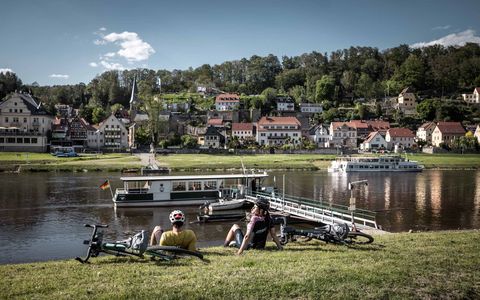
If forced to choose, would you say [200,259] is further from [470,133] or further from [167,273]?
[470,133]

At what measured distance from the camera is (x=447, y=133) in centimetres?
13175

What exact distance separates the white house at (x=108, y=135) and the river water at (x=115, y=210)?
54445mm

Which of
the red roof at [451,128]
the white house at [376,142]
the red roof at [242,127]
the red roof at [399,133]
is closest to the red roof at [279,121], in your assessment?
the red roof at [242,127]

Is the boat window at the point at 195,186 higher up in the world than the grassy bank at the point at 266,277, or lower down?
lower down

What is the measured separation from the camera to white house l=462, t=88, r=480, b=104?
17636cm

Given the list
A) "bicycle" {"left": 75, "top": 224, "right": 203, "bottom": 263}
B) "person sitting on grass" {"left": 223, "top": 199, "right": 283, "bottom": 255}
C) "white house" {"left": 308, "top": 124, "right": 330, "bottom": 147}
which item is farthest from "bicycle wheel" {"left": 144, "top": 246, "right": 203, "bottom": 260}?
"white house" {"left": 308, "top": 124, "right": 330, "bottom": 147}

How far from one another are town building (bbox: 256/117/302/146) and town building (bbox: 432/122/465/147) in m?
43.0

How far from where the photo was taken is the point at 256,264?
10.8 meters

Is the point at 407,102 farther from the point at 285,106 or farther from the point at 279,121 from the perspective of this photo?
the point at 279,121

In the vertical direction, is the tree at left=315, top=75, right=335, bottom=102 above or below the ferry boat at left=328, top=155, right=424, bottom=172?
above

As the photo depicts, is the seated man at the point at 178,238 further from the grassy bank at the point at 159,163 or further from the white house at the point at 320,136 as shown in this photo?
the white house at the point at 320,136

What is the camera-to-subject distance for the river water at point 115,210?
2597 cm

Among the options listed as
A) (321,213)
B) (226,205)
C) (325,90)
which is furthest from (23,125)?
(325,90)

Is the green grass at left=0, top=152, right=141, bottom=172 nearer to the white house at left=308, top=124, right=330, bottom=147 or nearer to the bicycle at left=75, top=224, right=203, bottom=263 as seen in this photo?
the bicycle at left=75, top=224, right=203, bottom=263
